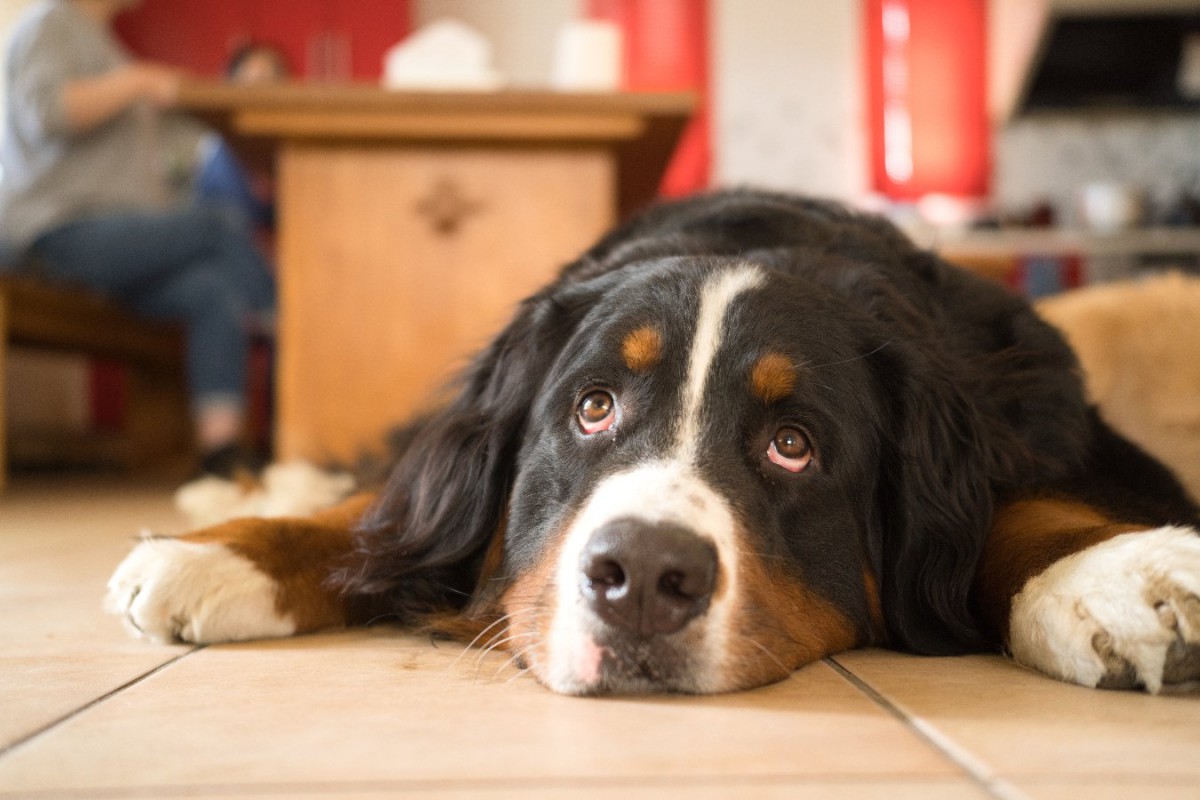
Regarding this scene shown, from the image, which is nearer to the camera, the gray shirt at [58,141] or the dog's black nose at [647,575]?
the dog's black nose at [647,575]

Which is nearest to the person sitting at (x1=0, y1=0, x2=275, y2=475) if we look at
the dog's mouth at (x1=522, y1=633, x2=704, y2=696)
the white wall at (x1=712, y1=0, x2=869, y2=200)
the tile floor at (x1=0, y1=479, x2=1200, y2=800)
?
the tile floor at (x1=0, y1=479, x2=1200, y2=800)

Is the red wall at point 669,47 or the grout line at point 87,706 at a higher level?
the red wall at point 669,47

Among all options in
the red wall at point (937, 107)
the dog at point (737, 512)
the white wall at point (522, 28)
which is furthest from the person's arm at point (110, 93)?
the red wall at point (937, 107)

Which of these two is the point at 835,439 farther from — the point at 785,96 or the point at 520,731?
the point at 785,96

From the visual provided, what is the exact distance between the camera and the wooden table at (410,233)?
3789 mm

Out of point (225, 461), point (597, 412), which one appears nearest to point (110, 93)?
point (225, 461)

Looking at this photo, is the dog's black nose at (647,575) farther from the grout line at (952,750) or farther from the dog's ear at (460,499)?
the dog's ear at (460,499)

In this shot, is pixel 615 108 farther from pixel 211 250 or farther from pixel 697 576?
pixel 697 576

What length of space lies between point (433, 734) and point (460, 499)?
27.7 inches

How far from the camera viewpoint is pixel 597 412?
1.68 m

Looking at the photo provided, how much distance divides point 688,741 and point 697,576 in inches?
8.2

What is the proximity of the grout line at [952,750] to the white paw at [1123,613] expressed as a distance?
257mm

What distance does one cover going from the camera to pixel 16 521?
358cm

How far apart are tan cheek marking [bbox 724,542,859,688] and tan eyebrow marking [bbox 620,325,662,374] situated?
1.12ft
